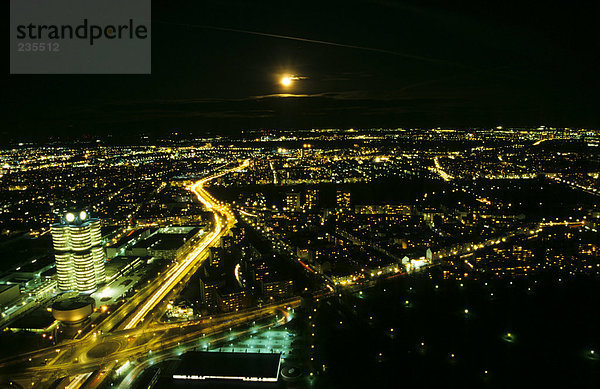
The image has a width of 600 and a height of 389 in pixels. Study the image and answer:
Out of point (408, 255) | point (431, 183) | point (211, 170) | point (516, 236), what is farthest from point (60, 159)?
point (516, 236)

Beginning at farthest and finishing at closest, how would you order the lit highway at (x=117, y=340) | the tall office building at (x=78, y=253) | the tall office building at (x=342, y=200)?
the tall office building at (x=342, y=200), the tall office building at (x=78, y=253), the lit highway at (x=117, y=340)

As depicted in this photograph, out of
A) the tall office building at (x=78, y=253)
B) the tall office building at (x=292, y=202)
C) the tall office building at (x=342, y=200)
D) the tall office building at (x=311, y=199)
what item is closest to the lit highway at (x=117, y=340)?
the tall office building at (x=78, y=253)

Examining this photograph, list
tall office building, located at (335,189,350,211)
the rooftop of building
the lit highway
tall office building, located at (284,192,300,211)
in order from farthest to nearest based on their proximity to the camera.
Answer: tall office building, located at (284,192,300,211) < tall office building, located at (335,189,350,211) < the lit highway < the rooftop of building

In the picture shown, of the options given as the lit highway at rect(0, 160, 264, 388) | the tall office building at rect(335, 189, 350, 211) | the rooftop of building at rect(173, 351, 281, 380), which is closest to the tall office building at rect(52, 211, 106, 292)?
the lit highway at rect(0, 160, 264, 388)

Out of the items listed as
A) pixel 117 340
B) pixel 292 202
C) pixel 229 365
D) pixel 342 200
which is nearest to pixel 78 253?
pixel 117 340

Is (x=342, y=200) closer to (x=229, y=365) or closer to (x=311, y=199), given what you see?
(x=311, y=199)

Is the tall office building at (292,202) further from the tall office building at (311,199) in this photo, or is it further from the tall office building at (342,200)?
the tall office building at (342,200)

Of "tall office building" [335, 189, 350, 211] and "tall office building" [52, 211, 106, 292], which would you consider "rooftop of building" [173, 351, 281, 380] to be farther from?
"tall office building" [335, 189, 350, 211]

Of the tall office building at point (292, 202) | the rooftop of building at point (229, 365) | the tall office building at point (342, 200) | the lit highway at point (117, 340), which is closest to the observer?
the rooftop of building at point (229, 365)

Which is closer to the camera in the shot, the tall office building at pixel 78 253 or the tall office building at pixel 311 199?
the tall office building at pixel 78 253
